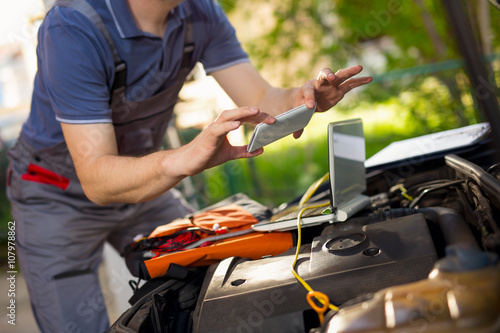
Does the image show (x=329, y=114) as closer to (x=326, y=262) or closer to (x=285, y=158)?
(x=285, y=158)

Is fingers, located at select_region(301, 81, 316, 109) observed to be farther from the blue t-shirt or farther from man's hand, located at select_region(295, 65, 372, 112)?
the blue t-shirt

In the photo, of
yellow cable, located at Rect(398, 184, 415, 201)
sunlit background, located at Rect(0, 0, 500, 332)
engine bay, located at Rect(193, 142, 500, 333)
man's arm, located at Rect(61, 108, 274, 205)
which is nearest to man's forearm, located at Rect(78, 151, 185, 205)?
man's arm, located at Rect(61, 108, 274, 205)

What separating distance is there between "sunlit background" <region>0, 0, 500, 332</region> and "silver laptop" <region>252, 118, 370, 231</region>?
3187 mm

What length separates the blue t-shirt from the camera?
140 centimetres

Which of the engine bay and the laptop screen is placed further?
the laptop screen

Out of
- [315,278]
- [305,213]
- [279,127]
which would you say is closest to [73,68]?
[279,127]

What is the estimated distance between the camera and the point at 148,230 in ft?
6.67

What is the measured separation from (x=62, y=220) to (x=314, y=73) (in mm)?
4745

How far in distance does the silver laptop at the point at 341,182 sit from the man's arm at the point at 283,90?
117mm

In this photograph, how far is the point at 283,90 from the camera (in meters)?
1.75

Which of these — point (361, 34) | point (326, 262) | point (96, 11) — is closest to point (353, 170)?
point (326, 262)

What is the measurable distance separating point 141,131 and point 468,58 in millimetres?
1339

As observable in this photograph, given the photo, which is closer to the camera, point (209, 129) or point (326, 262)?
point (326, 262)

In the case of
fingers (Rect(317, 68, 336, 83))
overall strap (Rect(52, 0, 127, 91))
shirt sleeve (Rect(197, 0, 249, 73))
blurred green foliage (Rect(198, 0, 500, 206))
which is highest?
overall strap (Rect(52, 0, 127, 91))
